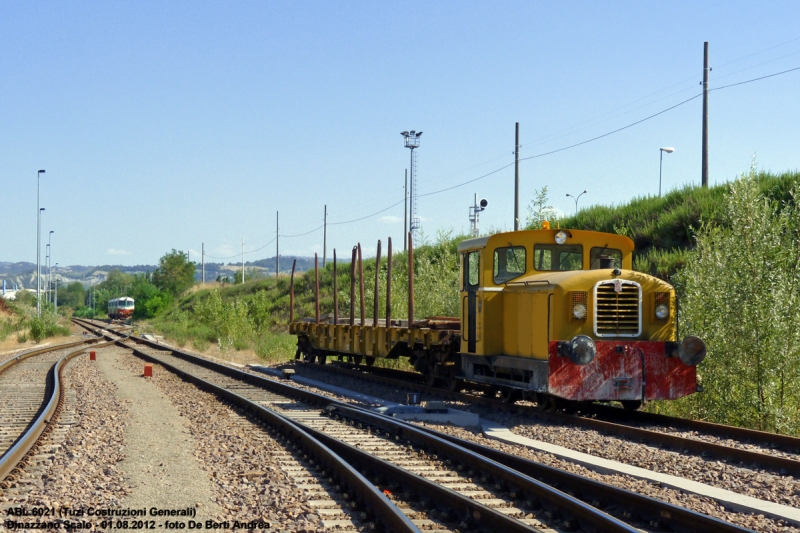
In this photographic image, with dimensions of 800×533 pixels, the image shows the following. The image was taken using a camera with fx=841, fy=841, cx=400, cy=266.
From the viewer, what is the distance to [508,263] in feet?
46.0

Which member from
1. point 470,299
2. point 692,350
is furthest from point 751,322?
point 470,299

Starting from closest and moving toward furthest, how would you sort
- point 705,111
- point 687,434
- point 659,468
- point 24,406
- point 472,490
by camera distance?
point 472,490
point 659,468
point 687,434
point 24,406
point 705,111

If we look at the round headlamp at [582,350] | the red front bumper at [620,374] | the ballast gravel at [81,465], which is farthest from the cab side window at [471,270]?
the ballast gravel at [81,465]

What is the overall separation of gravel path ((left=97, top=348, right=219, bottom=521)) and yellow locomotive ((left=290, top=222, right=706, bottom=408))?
5081mm

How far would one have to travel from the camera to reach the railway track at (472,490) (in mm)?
6266

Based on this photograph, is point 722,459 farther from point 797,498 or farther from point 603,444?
point 797,498

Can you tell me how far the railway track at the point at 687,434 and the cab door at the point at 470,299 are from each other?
1105mm

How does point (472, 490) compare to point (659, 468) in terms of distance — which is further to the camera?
point (659, 468)

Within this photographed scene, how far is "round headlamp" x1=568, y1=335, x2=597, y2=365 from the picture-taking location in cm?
1168

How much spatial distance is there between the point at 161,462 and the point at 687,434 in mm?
6713

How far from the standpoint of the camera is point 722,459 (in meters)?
9.47

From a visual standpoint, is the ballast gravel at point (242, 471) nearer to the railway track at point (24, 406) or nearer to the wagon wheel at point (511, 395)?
the railway track at point (24, 406)

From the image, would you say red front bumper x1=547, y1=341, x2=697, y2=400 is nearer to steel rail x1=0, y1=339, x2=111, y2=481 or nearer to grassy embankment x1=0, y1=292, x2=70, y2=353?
steel rail x1=0, y1=339, x2=111, y2=481

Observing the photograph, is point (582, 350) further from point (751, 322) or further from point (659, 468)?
point (751, 322)
